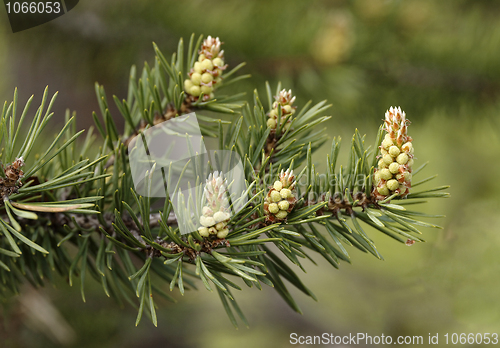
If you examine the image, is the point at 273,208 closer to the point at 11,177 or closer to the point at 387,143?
the point at 387,143

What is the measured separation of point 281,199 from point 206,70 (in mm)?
172

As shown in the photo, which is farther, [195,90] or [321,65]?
[321,65]

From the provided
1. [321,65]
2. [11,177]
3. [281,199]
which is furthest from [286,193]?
[321,65]

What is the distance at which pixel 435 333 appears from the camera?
123 centimetres

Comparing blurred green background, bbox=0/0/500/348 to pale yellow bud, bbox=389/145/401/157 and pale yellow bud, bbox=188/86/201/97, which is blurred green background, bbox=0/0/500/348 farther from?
pale yellow bud, bbox=389/145/401/157

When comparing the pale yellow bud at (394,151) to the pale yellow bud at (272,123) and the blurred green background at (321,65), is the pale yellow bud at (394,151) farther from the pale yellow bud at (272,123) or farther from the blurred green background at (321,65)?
the blurred green background at (321,65)

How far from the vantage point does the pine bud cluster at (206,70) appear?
0.38 meters

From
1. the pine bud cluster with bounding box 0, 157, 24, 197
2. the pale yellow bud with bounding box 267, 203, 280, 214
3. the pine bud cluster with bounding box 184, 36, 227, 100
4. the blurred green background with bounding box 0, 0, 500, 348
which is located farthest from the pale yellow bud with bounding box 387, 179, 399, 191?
the blurred green background with bounding box 0, 0, 500, 348

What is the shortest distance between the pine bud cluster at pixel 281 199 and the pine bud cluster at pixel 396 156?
0.27 feet

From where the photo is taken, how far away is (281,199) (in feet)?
1.02

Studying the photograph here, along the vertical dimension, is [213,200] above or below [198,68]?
below

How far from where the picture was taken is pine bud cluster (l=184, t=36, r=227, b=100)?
0.38 m

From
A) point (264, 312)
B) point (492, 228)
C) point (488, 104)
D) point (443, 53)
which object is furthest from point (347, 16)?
point (264, 312)

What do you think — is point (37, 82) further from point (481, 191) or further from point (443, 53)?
point (481, 191)
